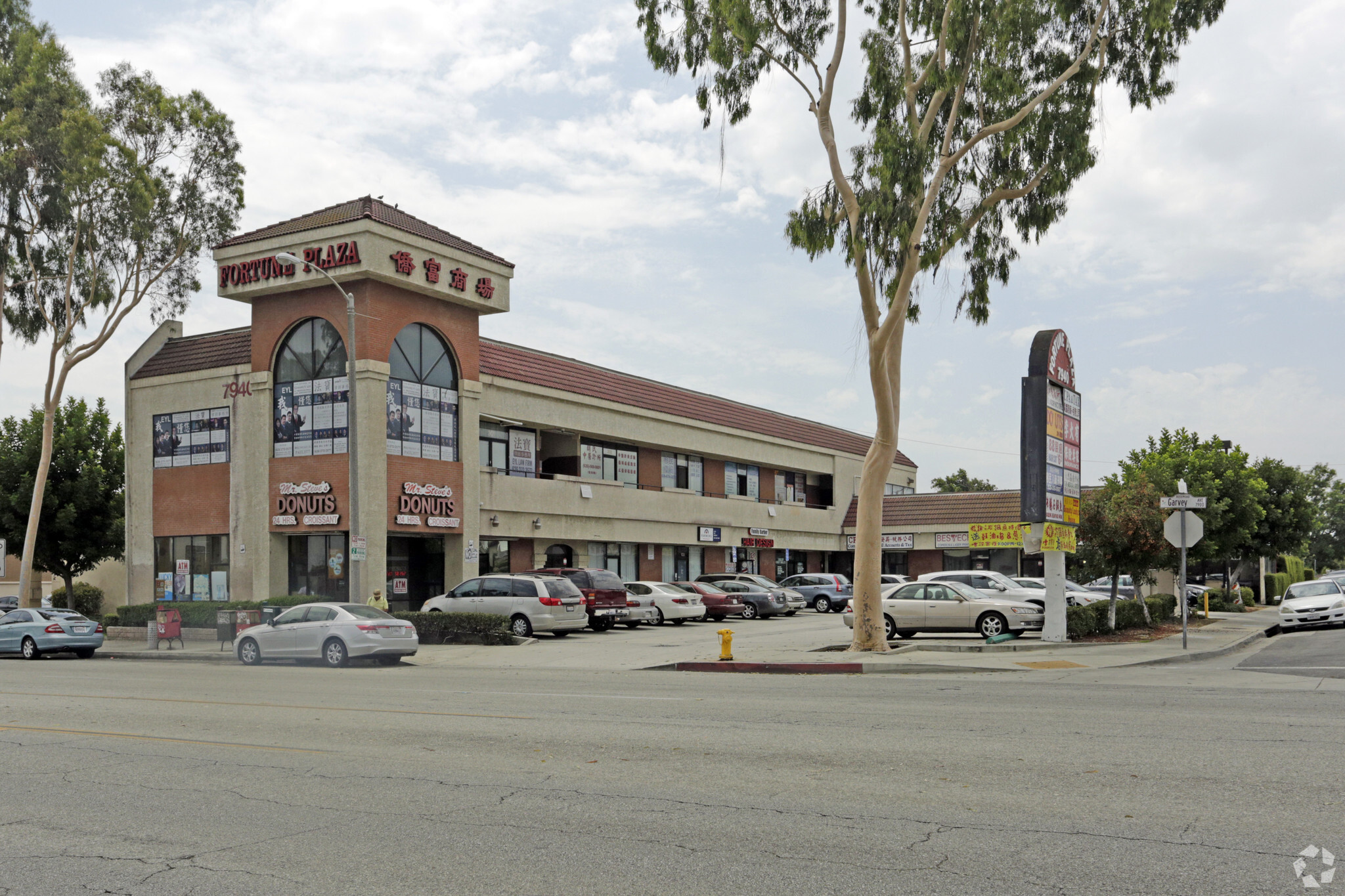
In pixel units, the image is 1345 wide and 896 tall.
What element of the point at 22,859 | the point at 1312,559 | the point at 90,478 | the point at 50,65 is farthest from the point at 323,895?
the point at 1312,559

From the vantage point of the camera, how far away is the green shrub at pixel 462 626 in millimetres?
26703

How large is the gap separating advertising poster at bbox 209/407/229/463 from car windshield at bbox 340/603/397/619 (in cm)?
1440

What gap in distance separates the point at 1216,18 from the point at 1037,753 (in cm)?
1920

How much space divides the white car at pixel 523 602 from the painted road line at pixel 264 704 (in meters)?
12.0

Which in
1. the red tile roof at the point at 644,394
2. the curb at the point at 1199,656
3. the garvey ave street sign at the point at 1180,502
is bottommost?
the curb at the point at 1199,656

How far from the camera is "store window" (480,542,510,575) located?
37031 millimetres

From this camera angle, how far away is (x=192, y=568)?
3547 centimetres

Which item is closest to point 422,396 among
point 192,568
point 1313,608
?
point 192,568

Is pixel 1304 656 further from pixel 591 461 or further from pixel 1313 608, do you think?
pixel 591 461

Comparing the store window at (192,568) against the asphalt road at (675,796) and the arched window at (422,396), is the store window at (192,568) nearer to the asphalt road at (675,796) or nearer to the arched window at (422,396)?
the arched window at (422,396)

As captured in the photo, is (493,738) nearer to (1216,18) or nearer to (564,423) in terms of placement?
(1216,18)

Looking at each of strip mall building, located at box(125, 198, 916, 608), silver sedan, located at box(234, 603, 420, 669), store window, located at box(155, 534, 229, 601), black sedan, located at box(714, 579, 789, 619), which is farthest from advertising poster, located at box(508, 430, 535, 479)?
silver sedan, located at box(234, 603, 420, 669)

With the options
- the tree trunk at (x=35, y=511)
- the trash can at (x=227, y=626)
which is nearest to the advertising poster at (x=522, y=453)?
the trash can at (x=227, y=626)

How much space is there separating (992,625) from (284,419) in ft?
70.1
